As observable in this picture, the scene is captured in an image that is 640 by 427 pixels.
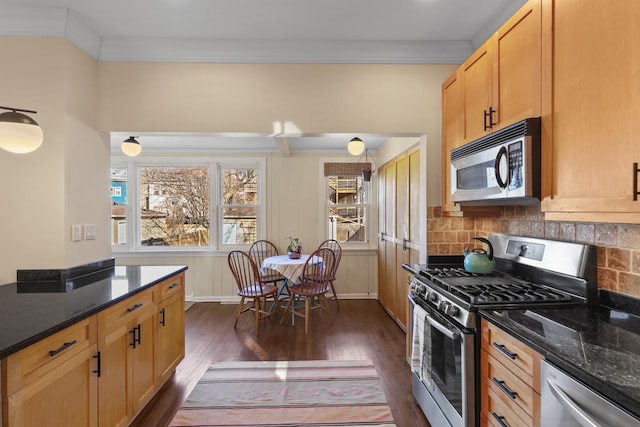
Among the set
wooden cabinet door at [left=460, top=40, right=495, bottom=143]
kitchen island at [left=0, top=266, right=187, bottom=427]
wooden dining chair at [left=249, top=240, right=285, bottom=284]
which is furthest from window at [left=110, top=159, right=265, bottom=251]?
wooden cabinet door at [left=460, top=40, right=495, bottom=143]

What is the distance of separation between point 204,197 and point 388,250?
2855mm

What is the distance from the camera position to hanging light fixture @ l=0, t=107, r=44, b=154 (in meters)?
1.50

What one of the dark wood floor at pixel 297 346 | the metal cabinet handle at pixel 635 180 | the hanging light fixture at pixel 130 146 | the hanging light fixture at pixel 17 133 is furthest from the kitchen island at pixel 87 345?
the metal cabinet handle at pixel 635 180

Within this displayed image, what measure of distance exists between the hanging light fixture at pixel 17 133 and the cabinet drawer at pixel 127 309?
938mm

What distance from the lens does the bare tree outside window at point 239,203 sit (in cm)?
468

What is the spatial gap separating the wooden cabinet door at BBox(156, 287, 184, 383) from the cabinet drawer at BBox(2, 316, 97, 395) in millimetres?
719

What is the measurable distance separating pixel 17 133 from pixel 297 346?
2.62m

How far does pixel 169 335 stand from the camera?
2.34 m

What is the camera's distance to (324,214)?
15.3ft

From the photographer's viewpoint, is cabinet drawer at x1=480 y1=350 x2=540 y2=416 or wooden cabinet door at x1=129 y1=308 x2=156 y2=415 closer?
cabinet drawer at x1=480 y1=350 x2=540 y2=416

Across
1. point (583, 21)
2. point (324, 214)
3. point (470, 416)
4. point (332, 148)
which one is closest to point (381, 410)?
point (470, 416)

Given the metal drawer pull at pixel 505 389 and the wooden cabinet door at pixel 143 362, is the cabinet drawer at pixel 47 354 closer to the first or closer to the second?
the wooden cabinet door at pixel 143 362

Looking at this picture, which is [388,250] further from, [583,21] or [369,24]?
[583,21]

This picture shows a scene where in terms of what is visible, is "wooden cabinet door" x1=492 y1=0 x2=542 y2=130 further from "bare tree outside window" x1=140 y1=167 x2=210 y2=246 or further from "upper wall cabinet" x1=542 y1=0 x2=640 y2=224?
"bare tree outside window" x1=140 y1=167 x2=210 y2=246
